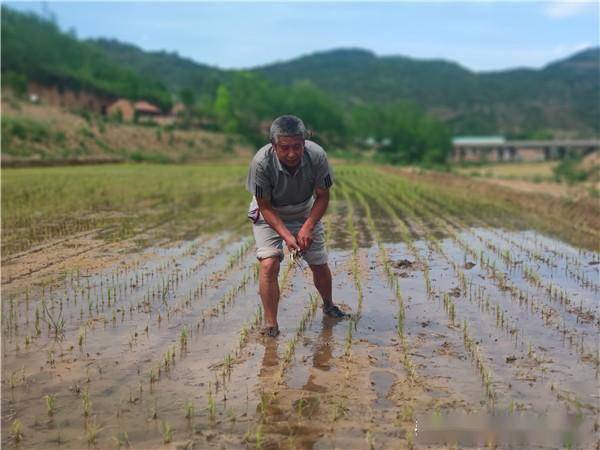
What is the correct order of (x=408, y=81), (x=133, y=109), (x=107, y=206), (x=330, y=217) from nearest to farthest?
1. (x=330, y=217)
2. (x=107, y=206)
3. (x=133, y=109)
4. (x=408, y=81)

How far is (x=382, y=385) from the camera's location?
362cm

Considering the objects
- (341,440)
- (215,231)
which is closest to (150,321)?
(341,440)

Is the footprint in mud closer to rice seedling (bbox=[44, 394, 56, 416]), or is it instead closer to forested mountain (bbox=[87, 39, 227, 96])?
rice seedling (bbox=[44, 394, 56, 416])

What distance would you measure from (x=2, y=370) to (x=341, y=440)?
6.98 feet

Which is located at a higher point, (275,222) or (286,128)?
(286,128)

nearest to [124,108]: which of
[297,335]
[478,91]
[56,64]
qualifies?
[56,64]

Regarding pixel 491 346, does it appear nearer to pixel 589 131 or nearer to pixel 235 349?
pixel 235 349

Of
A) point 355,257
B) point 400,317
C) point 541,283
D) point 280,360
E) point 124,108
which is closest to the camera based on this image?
point 280,360

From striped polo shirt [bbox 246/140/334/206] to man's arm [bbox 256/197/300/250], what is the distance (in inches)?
2.2

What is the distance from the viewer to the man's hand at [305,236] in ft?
14.9

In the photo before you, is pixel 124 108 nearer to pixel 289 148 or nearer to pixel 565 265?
pixel 565 265

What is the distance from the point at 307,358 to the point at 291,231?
1.14m

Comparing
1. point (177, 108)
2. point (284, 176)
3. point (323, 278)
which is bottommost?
point (323, 278)

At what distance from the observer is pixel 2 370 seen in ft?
12.7
